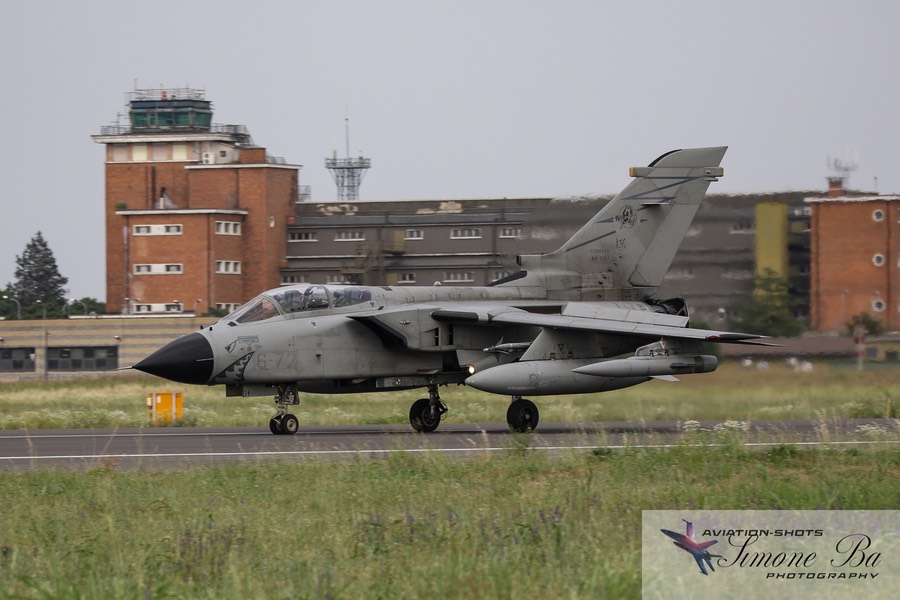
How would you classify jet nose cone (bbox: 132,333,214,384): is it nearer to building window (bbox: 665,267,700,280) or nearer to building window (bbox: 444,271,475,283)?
building window (bbox: 665,267,700,280)

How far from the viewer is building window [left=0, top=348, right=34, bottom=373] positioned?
7275 cm

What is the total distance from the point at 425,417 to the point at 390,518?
10.0 m

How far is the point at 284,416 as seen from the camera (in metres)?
18.7

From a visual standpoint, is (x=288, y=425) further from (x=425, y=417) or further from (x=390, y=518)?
(x=390, y=518)

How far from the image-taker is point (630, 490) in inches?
421

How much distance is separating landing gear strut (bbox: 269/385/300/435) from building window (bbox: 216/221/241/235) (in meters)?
64.0

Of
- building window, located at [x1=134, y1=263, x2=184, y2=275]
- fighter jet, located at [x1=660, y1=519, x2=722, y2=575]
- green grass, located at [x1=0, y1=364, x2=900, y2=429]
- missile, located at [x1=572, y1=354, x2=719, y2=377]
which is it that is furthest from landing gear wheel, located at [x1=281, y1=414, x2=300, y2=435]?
building window, located at [x1=134, y1=263, x2=184, y2=275]

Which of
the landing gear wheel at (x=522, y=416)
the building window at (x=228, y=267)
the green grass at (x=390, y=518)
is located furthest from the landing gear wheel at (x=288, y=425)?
the building window at (x=228, y=267)

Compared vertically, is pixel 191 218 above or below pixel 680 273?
above

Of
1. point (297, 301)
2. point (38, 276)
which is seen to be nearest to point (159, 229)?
point (38, 276)

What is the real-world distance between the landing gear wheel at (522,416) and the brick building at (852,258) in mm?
6815

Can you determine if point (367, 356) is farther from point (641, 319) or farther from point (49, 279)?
point (49, 279)

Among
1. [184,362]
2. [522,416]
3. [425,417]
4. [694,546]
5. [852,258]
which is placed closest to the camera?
[694,546]

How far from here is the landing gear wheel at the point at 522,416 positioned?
18953mm
